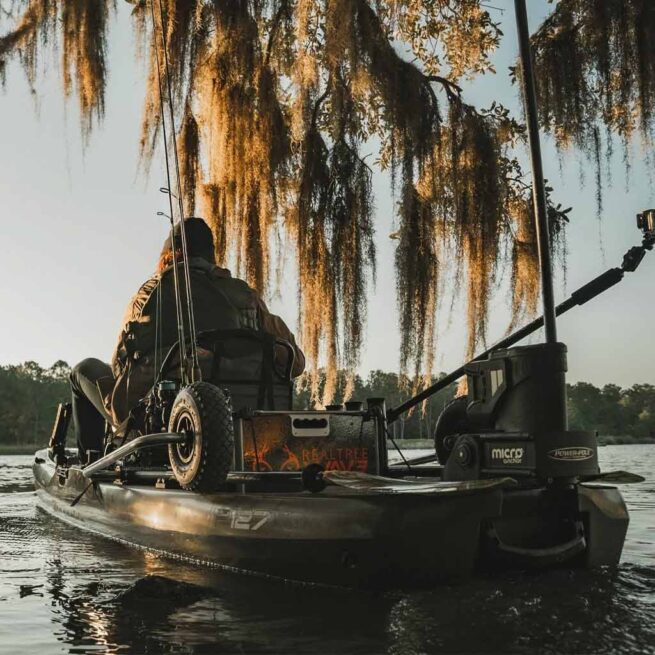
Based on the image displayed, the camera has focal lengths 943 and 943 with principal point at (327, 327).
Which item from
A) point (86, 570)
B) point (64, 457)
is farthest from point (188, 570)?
point (64, 457)

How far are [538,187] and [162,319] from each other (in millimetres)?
3073

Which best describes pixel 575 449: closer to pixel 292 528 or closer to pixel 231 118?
pixel 292 528

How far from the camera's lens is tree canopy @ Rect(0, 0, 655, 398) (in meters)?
8.54

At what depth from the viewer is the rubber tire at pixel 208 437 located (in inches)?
220

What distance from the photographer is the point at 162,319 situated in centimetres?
713

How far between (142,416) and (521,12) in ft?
12.6

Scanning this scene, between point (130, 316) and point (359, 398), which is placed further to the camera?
point (359, 398)

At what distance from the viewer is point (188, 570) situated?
6.02 meters

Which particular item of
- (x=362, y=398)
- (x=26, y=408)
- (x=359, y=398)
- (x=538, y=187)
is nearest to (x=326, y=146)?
(x=538, y=187)

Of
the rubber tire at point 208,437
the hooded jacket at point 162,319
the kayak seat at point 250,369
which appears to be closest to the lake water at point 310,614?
the rubber tire at point 208,437

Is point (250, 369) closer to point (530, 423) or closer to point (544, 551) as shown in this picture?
point (530, 423)

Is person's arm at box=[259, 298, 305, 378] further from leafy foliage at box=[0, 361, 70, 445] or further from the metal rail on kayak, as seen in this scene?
leafy foliage at box=[0, 361, 70, 445]

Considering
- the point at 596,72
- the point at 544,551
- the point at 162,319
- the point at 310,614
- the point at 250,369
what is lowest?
the point at 310,614

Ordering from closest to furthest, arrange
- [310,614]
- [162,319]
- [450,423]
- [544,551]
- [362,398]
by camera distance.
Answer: [310,614]
[544,551]
[450,423]
[162,319]
[362,398]
